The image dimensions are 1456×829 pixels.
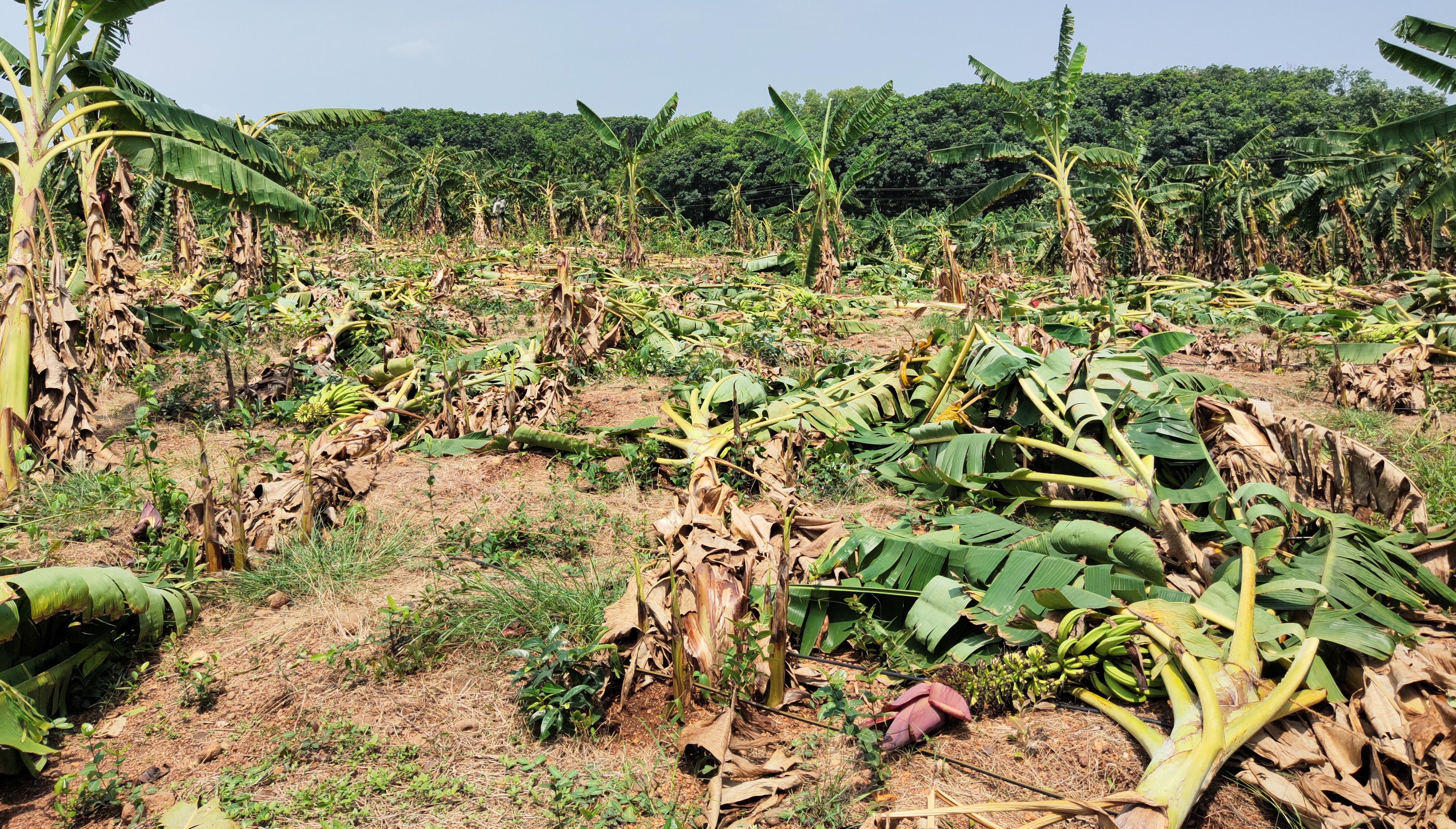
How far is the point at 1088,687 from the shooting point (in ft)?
10.0

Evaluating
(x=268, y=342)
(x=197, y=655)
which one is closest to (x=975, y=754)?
(x=197, y=655)

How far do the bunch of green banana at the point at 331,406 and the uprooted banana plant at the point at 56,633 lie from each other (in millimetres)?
3013

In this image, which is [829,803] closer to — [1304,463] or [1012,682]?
[1012,682]

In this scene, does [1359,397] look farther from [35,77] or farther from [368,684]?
[35,77]

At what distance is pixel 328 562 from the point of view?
13.9 feet

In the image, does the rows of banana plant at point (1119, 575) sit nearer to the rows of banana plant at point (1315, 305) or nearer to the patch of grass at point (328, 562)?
the patch of grass at point (328, 562)

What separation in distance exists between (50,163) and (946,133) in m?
52.2

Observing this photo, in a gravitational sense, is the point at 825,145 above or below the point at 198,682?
above

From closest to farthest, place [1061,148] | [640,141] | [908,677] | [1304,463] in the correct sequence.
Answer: [908,677] < [1304,463] < [1061,148] < [640,141]

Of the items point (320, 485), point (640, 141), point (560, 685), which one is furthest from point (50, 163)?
point (640, 141)

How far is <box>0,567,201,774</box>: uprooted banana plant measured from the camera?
2.72 metres

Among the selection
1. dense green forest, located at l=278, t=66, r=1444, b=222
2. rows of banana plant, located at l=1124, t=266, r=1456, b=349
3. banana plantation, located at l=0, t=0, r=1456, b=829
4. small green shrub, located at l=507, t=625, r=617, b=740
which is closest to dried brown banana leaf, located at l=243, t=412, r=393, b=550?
banana plantation, located at l=0, t=0, r=1456, b=829

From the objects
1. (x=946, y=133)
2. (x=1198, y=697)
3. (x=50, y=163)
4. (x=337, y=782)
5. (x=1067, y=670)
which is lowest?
(x=337, y=782)

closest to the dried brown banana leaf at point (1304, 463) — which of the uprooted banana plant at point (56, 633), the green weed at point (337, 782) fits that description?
the green weed at point (337, 782)
